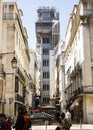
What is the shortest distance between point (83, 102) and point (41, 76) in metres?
66.5

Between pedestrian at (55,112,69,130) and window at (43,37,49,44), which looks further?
window at (43,37,49,44)

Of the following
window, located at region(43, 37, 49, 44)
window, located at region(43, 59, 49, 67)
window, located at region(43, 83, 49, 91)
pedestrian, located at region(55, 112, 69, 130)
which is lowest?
window, located at region(43, 83, 49, 91)

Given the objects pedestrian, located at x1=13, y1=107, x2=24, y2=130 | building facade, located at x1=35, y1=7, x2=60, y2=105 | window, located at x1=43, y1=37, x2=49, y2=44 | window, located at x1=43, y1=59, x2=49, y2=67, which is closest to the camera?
pedestrian, located at x1=13, y1=107, x2=24, y2=130

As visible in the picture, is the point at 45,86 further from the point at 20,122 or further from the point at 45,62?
the point at 20,122

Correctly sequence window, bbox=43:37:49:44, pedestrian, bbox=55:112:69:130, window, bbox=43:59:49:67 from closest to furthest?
pedestrian, bbox=55:112:69:130, window, bbox=43:59:49:67, window, bbox=43:37:49:44

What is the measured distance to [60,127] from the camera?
10.4 metres

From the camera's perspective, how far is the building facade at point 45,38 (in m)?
105

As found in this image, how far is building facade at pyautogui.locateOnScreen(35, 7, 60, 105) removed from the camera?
105125mm

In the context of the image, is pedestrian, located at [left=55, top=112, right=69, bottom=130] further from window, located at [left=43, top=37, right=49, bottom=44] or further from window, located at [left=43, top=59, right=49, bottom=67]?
window, located at [left=43, top=37, right=49, bottom=44]

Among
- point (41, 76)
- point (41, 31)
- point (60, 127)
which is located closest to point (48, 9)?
point (41, 31)

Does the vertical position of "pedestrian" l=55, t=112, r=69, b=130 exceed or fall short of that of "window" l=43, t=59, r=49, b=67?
it falls short

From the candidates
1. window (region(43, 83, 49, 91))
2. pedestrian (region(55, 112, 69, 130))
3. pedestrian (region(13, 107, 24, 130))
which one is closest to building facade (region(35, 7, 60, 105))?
window (region(43, 83, 49, 91))

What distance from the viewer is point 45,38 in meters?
114

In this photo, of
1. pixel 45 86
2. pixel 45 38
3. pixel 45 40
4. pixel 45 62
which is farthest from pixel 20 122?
pixel 45 38
